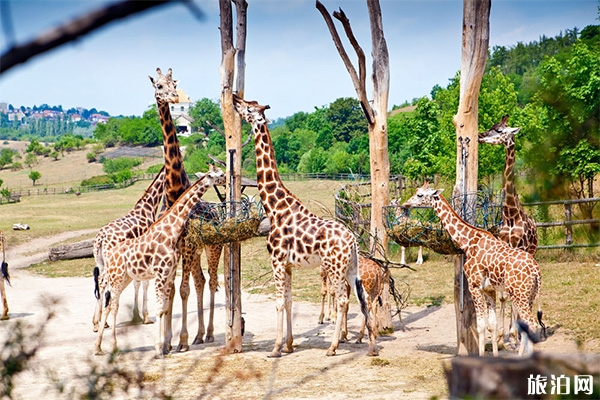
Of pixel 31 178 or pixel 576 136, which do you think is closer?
pixel 576 136

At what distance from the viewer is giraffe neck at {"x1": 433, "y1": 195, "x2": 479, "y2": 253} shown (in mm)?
10117

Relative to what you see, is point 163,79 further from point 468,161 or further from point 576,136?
point 576,136

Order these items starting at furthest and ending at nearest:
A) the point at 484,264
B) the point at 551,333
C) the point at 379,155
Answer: the point at 379,155
the point at 551,333
the point at 484,264

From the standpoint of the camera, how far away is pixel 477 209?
10688mm

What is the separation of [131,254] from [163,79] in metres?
2.70

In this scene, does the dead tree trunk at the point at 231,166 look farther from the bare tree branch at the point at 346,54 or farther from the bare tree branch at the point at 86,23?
the bare tree branch at the point at 86,23

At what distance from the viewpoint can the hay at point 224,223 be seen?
10.9 m

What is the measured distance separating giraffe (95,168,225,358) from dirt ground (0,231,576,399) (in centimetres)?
46

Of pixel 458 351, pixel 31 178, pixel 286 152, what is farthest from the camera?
pixel 286 152

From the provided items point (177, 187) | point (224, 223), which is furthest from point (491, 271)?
point (177, 187)

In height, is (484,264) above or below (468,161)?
below

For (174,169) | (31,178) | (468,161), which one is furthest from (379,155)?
(31,178)

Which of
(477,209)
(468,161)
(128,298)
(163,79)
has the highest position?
(163,79)

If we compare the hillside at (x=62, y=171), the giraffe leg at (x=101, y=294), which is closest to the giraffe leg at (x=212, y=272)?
the giraffe leg at (x=101, y=294)
